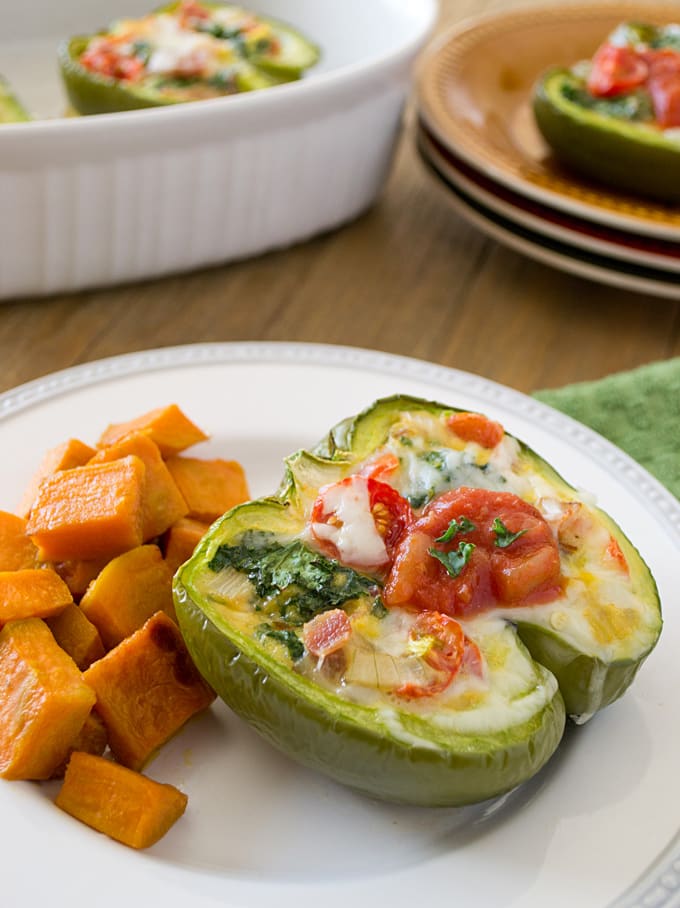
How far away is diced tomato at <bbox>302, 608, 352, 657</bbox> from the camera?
149 cm

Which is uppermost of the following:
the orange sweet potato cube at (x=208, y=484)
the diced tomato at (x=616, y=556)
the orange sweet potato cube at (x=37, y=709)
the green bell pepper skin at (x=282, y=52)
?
the diced tomato at (x=616, y=556)

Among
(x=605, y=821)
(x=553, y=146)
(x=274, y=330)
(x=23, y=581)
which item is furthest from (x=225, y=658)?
(x=553, y=146)

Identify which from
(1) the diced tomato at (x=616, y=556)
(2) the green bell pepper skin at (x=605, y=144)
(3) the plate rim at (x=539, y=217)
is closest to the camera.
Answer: (1) the diced tomato at (x=616, y=556)

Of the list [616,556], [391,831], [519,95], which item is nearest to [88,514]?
[391,831]

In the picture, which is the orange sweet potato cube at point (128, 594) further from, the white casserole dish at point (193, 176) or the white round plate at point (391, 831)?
the white casserole dish at point (193, 176)

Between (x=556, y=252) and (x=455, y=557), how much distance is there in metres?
1.43

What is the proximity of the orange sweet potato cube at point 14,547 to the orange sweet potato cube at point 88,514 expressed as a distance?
34 mm

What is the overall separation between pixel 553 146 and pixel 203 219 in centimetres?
100

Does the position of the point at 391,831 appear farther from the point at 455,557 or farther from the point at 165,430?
the point at 165,430

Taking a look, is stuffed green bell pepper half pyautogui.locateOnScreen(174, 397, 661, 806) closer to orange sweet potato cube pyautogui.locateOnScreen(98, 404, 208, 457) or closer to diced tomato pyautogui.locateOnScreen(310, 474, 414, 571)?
diced tomato pyautogui.locateOnScreen(310, 474, 414, 571)

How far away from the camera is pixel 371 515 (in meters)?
1.65

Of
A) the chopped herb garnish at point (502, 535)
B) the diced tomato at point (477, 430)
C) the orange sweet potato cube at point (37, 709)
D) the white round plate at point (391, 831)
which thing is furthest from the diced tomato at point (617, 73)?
the orange sweet potato cube at point (37, 709)

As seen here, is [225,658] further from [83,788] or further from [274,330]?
[274,330]

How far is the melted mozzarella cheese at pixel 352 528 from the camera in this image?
162cm
